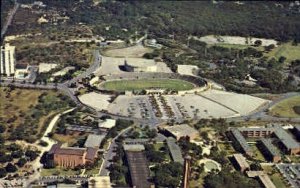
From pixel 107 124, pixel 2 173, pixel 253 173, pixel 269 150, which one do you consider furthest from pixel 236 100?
pixel 2 173

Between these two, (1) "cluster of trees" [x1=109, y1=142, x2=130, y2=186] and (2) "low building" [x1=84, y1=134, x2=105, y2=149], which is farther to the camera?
(2) "low building" [x1=84, y1=134, x2=105, y2=149]

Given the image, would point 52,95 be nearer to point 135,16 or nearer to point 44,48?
point 44,48

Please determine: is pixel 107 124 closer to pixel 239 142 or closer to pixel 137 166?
pixel 137 166

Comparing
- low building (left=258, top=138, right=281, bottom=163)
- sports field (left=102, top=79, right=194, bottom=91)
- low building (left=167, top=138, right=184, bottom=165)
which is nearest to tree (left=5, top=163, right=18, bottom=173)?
low building (left=167, top=138, right=184, bottom=165)

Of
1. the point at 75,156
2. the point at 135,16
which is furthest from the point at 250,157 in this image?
the point at 135,16

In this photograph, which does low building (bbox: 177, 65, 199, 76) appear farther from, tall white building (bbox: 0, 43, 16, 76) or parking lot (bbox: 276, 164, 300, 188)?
parking lot (bbox: 276, 164, 300, 188)

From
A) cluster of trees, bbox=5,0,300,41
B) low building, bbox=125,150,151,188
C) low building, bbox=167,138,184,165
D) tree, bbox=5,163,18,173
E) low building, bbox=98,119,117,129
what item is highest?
cluster of trees, bbox=5,0,300,41
